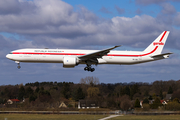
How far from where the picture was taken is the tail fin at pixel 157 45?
168 ft

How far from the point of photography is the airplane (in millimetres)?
45438

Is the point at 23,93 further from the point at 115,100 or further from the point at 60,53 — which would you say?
the point at 60,53

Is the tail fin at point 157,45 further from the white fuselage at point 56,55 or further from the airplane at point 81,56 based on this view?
the white fuselage at point 56,55

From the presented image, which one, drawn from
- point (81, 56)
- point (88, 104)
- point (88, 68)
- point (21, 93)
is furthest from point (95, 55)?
point (21, 93)

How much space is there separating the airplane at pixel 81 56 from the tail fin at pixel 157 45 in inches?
45.6

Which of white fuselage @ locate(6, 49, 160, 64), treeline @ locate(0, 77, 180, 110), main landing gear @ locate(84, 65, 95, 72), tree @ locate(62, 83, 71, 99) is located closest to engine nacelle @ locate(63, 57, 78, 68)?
white fuselage @ locate(6, 49, 160, 64)

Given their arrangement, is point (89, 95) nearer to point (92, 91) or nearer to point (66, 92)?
point (92, 91)

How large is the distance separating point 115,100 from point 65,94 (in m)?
36.1

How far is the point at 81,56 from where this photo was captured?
45.3m

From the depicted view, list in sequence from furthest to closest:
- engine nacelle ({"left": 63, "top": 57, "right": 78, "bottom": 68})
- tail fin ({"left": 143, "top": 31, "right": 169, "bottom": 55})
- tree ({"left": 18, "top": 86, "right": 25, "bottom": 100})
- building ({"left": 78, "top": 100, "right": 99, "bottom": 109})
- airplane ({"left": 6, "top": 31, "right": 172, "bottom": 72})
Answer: tree ({"left": 18, "top": 86, "right": 25, "bottom": 100})
building ({"left": 78, "top": 100, "right": 99, "bottom": 109})
tail fin ({"left": 143, "top": 31, "right": 169, "bottom": 55})
airplane ({"left": 6, "top": 31, "right": 172, "bottom": 72})
engine nacelle ({"left": 63, "top": 57, "right": 78, "bottom": 68})

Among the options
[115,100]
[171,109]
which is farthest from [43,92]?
[171,109]

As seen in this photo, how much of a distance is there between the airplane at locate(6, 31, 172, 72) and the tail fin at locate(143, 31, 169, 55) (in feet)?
3.80

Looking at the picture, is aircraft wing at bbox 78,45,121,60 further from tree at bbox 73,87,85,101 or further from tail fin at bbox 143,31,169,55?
tree at bbox 73,87,85,101

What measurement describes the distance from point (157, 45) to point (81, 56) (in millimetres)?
17266
